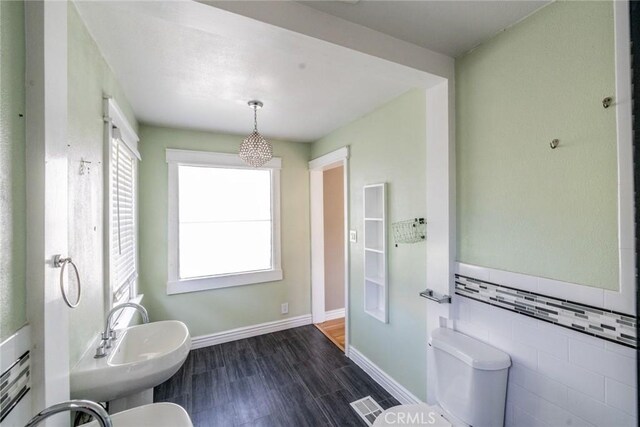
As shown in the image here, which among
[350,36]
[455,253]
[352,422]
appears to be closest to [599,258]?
[455,253]

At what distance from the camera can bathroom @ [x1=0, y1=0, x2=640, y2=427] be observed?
0.89 meters

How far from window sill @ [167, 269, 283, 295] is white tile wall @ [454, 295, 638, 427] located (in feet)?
7.43

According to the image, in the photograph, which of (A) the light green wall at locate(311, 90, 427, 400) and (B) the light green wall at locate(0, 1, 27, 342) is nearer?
(B) the light green wall at locate(0, 1, 27, 342)

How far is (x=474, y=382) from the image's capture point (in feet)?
4.24

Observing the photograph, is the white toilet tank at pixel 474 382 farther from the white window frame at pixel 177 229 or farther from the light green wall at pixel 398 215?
the white window frame at pixel 177 229

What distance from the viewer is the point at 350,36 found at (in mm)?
1283

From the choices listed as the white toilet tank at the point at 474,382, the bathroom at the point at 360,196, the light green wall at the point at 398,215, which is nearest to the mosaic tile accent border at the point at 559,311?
the bathroom at the point at 360,196

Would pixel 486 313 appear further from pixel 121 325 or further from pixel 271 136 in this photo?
pixel 271 136

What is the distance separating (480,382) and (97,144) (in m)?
2.30

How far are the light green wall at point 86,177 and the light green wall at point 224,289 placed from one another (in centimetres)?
123

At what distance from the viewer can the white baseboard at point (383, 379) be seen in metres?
1.99

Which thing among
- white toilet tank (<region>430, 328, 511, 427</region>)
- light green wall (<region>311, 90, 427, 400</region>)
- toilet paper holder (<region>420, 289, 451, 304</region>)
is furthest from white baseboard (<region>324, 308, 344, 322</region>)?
white toilet tank (<region>430, 328, 511, 427</region>)

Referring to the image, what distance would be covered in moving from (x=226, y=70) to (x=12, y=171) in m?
1.23

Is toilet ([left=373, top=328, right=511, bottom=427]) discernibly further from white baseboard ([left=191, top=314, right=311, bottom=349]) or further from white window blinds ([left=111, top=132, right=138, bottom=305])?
white baseboard ([left=191, top=314, right=311, bottom=349])
